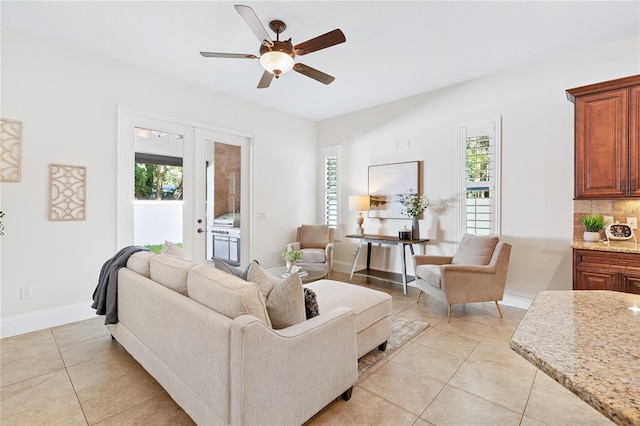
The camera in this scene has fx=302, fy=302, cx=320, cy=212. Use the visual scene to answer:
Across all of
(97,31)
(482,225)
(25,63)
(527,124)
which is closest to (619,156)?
(527,124)

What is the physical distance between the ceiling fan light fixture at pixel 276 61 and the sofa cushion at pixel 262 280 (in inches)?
69.2

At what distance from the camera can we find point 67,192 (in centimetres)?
324

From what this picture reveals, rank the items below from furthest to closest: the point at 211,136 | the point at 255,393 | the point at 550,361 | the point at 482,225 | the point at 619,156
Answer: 1. the point at 211,136
2. the point at 482,225
3. the point at 619,156
4. the point at 255,393
5. the point at 550,361

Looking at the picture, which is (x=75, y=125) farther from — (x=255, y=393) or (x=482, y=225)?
(x=482, y=225)

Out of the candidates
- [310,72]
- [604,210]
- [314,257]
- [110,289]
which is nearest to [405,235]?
[314,257]

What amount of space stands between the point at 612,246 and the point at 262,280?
10.4 ft

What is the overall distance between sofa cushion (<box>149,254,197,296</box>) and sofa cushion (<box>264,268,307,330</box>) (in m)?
0.62

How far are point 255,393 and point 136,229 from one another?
322 centimetres

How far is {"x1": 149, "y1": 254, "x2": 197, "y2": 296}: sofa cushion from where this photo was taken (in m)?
1.95

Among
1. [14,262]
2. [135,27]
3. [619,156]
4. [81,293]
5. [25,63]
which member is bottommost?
[81,293]

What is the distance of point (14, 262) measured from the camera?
9.70 ft

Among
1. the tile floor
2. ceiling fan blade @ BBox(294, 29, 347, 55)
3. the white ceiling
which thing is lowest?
the tile floor

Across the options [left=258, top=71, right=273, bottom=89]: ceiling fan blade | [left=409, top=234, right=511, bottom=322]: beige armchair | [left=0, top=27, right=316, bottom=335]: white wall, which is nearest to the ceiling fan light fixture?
[left=258, top=71, right=273, bottom=89]: ceiling fan blade

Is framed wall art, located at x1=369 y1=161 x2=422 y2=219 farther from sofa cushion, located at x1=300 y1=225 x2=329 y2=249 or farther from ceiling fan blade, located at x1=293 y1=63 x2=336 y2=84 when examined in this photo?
ceiling fan blade, located at x1=293 y1=63 x2=336 y2=84
